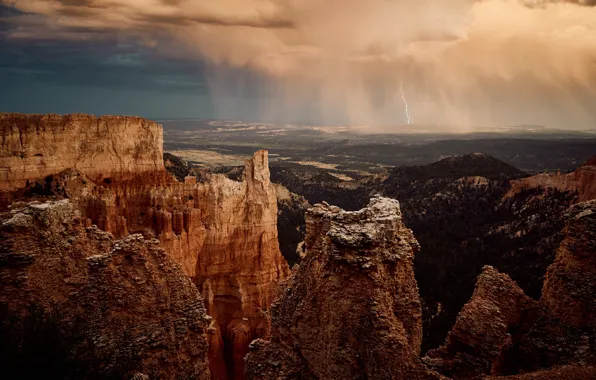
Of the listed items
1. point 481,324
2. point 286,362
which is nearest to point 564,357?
point 481,324

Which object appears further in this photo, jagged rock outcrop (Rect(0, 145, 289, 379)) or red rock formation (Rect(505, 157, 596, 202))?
red rock formation (Rect(505, 157, 596, 202))

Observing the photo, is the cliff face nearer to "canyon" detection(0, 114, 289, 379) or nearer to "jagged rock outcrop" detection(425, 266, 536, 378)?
"canyon" detection(0, 114, 289, 379)

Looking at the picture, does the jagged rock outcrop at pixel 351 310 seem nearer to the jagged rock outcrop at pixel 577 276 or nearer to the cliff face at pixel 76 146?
the jagged rock outcrop at pixel 577 276

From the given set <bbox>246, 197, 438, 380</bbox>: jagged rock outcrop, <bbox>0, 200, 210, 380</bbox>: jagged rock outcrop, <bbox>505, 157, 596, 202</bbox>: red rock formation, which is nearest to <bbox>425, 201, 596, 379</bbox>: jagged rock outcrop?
<bbox>246, 197, 438, 380</bbox>: jagged rock outcrop

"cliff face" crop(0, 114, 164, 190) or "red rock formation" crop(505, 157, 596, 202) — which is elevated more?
"cliff face" crop(0, 114, 164, 190)

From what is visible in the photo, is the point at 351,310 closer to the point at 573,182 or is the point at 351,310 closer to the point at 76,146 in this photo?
the point at 76,146

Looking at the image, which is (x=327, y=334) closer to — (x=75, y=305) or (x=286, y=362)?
(x=286, y=362)

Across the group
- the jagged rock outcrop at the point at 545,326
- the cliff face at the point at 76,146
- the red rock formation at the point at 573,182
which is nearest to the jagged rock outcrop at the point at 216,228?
the cliff face at the point at 76,146
